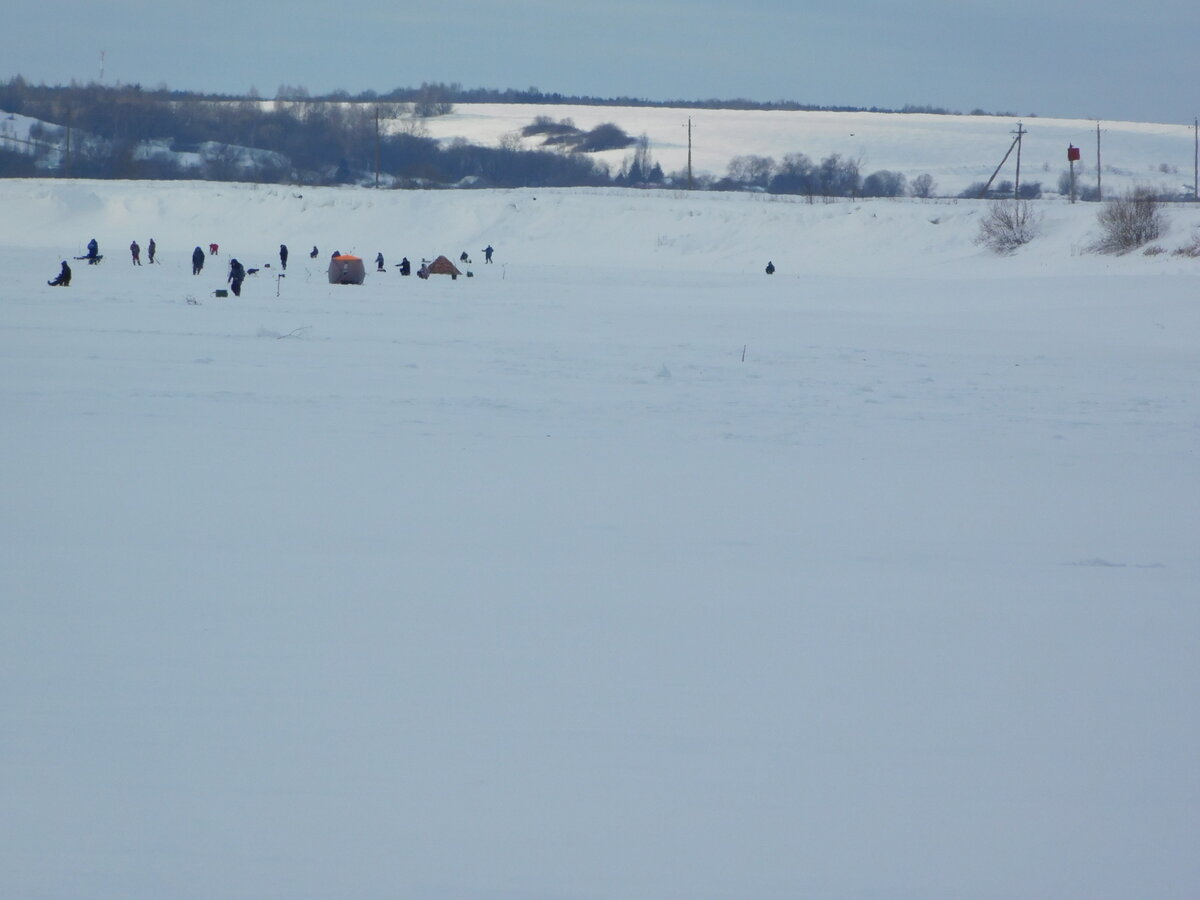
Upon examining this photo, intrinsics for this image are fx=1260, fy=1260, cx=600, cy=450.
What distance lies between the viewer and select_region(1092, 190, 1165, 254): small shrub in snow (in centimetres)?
4166

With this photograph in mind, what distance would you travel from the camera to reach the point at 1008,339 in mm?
23438

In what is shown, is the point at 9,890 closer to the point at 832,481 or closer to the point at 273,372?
the point at 832,481

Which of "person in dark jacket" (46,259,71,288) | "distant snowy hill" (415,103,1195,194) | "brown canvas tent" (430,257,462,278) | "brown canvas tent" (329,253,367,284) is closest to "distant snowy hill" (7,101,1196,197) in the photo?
"distant snowy hill" (415,103,1195,194)

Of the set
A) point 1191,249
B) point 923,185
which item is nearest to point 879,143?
point 923,185

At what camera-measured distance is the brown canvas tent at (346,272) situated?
114 feet

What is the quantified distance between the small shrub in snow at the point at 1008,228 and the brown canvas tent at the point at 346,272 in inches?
996

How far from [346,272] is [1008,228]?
26.4 m

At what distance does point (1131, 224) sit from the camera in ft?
138

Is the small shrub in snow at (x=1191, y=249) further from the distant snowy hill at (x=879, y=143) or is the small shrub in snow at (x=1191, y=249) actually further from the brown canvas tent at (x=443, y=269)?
the distant snowy hill at (x=879, y=143)

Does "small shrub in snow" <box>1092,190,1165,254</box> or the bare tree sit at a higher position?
the bare tree

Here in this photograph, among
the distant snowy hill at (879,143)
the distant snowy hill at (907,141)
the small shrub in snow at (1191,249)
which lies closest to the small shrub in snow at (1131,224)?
the small shrub in snow at (1191,249)

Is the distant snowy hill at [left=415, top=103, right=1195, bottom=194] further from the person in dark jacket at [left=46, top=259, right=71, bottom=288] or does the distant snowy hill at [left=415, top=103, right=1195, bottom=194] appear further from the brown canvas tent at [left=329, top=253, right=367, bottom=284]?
the person in dark jacket at [left=46, top=259, right=71, bottom=288]

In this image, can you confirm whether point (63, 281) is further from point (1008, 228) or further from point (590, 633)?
point (1008, 228)

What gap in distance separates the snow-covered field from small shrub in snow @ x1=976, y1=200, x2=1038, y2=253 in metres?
33.1
